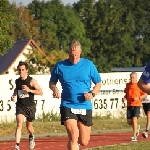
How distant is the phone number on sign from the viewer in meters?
30.1

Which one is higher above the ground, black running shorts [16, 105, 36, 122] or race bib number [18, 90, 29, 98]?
race bib number [18, 90, 29, 98]

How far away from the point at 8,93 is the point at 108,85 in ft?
18.7

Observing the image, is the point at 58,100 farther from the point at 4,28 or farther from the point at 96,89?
the point at 96,89

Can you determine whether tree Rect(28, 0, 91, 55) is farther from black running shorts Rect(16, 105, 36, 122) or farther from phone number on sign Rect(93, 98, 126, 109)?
black running shorts Rect(16, 105, 36, 122)

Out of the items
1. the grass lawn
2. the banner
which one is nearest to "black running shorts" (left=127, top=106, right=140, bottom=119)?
the grass lawn

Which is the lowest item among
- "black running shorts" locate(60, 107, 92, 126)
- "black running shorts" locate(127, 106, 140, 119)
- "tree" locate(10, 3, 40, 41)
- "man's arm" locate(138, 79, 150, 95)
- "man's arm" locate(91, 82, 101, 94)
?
"black running shorts" locate(127, 106, 140, 119)

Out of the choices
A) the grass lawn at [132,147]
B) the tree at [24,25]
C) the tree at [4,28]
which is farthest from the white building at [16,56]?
the grass lawn at [132,147]

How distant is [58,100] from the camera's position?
2856cm

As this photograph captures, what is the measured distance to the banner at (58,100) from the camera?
2725 centimetres

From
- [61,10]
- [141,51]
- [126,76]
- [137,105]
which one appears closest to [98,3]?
[61,10]

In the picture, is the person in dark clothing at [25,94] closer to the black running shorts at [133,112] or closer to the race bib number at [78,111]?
the black running shorts at [133,112]

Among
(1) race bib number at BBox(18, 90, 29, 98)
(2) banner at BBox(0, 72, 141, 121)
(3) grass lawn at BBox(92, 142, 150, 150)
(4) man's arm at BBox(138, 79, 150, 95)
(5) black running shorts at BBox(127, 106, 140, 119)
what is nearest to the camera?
(4) man's arm at BBox(138, 79, 150, 95)

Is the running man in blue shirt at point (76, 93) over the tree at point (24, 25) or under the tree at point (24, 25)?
under

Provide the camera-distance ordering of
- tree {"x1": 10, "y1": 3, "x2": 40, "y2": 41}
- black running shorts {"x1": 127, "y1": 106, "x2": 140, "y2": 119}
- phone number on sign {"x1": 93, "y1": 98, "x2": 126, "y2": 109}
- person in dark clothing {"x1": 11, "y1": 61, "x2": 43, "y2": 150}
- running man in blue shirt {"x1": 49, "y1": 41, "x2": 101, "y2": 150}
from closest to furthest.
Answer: running man in blue shirt {"x1": 49, "y1": 41, "x2": 101, "y2": 150}, person in dark clothing {"x1": 11, "y1": 61, "x2": 43, "y2": 150}, black running shorts {"x1": 127, "y1": 106, "x2": 140, "y2": 119}, phone number on sign {"x1": 93, "y1": 98, "x2": 126, "y2": 109}, tree {"x1": 10, "y1": 3, "x2": 40, "y2": 41}
